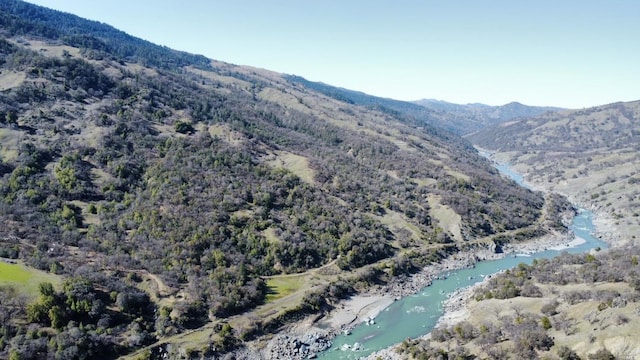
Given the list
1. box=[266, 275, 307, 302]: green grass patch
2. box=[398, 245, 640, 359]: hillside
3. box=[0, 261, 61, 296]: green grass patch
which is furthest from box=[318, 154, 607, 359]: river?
box=[0, 261, 61, 296]: green grass patch

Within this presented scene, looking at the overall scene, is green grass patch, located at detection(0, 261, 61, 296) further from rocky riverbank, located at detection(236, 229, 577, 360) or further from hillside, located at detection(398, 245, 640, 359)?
hillside, located at detection(398, 245, 640, 359)

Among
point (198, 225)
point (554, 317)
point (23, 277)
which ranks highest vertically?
point (554, 317)

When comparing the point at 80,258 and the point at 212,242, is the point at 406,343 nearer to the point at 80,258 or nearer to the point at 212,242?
the point at 212,242

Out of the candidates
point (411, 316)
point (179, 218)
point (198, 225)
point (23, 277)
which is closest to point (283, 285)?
point (198, 225)

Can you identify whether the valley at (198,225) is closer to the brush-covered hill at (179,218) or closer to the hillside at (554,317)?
the brush-covered hill at (179,218)

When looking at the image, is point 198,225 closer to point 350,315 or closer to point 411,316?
point 350,315

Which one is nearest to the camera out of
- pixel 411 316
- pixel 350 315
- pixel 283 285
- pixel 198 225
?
pixel 350 315
